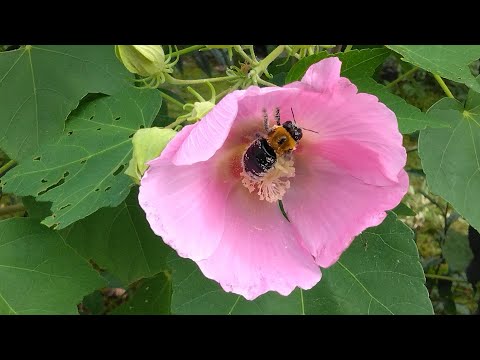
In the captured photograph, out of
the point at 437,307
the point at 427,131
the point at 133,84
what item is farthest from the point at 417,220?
the point at 133,84

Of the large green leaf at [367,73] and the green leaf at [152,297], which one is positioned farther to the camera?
the green leaf at [152,297]

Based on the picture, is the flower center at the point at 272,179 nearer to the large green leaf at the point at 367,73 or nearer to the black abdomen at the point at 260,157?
the black abdomen at the point at 260,157

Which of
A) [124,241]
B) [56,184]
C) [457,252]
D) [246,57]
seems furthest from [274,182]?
[457,252]

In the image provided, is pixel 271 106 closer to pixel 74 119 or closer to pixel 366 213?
pixel 366 213

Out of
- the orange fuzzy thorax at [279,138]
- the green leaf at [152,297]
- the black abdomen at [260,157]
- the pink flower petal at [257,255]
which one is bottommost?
the green leaf at [152,297]

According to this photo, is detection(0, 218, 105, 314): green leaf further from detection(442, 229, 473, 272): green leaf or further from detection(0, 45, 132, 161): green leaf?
detection(442, 229, 473, 272): green leaf

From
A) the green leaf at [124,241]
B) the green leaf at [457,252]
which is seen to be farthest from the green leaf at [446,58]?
the green leaf at [457,252]

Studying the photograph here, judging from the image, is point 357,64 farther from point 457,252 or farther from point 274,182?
point 457,252

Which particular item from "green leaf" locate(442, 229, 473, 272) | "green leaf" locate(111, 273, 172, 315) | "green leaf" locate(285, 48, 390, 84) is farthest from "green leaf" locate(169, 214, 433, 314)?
"green leaf" locate(442, 229, 473, 272)
